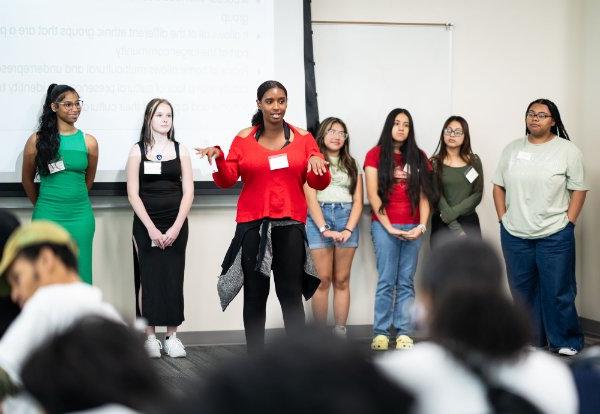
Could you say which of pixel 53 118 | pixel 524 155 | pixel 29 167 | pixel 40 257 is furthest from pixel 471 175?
pixel 40 257

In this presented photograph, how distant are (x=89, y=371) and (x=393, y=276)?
4.70m

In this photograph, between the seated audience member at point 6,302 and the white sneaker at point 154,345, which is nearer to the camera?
the seated audience member at point 6,302

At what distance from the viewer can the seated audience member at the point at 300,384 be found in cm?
A: 83

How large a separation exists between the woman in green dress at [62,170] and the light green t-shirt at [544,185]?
105 inches

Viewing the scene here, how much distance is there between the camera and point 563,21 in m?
6.33

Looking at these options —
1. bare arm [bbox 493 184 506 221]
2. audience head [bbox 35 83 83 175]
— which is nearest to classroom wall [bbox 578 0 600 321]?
bare arm [bbox 493 184 506 221]

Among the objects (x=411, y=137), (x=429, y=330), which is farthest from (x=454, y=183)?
(x=429, y=330)

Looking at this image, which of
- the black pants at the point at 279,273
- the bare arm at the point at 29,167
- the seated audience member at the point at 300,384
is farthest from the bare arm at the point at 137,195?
the seated audience member at the point at 300,384

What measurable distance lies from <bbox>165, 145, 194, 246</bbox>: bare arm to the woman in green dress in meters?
0.47

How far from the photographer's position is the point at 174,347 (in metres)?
5.33

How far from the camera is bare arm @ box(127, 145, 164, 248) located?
17.1ft

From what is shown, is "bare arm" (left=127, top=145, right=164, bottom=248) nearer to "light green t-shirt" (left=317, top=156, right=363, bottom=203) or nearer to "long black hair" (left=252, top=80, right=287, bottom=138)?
"light green t-shirt" (left=317, top=156, right=363, bottom=203)

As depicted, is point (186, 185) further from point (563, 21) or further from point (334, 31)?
point (563, 21)

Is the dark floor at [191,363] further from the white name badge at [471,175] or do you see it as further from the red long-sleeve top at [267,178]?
the white name badge at [471,175]
